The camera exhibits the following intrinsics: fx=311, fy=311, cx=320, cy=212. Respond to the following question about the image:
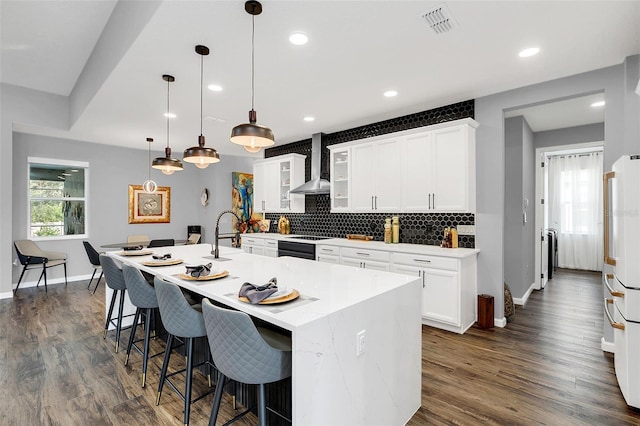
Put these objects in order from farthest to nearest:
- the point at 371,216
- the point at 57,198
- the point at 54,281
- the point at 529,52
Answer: the point at 57,198 < the point at 54,281 < the point at 371,216 < the point at 529,52

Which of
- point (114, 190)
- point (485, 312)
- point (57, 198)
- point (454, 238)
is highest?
point (114, 190)

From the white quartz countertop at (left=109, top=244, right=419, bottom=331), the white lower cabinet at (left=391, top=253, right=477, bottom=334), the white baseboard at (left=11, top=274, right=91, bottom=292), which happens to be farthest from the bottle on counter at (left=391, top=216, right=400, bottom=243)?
the white baseboard at (left=11, top=274, right=91, bottom=292)

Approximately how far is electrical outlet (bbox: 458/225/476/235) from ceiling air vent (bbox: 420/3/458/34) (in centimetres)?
233

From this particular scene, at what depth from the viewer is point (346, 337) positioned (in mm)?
1517

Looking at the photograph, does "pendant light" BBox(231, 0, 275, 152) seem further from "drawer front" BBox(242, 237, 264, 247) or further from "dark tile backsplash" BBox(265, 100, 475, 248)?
"drawer front" BBox(242, 237, 264, 247)

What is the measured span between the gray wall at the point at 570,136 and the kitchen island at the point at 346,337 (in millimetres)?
4741

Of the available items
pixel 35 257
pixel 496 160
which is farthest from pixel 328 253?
pixel 35 257

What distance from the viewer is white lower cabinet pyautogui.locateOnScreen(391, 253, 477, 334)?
338 cm

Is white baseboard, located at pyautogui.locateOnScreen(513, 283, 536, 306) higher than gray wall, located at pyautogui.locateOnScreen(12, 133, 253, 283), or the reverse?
gray wall, located at pyautogui.locateOnScreen(12, 133, 253, 283)

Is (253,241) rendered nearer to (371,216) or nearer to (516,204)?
(371,216)

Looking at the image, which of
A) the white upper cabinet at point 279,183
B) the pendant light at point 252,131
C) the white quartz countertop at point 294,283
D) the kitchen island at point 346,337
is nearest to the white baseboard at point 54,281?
the white upper cabinet at point 279,183

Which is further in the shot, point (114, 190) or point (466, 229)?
point (114, 190)

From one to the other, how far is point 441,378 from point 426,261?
1.33 metres

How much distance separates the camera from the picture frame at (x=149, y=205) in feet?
22.8
